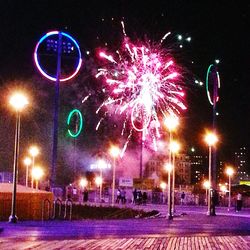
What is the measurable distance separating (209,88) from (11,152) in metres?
40.4

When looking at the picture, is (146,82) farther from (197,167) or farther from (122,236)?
(197,167)

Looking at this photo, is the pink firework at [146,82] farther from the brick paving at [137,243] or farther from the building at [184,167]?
the building at [184,167]

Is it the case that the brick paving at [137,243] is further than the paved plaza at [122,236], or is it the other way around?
the paved plaza at [122,236]

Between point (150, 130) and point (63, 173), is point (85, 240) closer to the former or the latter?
point (150, 130)

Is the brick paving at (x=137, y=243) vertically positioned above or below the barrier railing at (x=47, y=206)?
below

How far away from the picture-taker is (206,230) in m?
24.8

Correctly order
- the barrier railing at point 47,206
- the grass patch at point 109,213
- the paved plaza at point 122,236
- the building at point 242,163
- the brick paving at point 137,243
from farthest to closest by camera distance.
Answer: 1. the building at point 242,163
2. the grass patch at point 109,213
3. the barrier railing at point 47,206
4. the paved plaza at point 122,236
5. the brick paving at point 137,243

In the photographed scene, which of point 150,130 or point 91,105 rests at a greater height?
point 91,105

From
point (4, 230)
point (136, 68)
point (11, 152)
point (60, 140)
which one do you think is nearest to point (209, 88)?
point (136, 68)

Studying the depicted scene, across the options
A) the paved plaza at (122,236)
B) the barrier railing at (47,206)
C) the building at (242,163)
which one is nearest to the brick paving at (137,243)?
the paved plaza at (122,236)

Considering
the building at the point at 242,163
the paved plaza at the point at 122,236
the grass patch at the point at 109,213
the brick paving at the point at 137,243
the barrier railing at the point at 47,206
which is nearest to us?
the brick paving at the point at 137,243

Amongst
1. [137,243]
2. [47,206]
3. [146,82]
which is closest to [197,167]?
[146,82]

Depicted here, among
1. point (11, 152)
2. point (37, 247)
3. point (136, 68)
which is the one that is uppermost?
point (136, 68)

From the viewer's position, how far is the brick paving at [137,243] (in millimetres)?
17281
